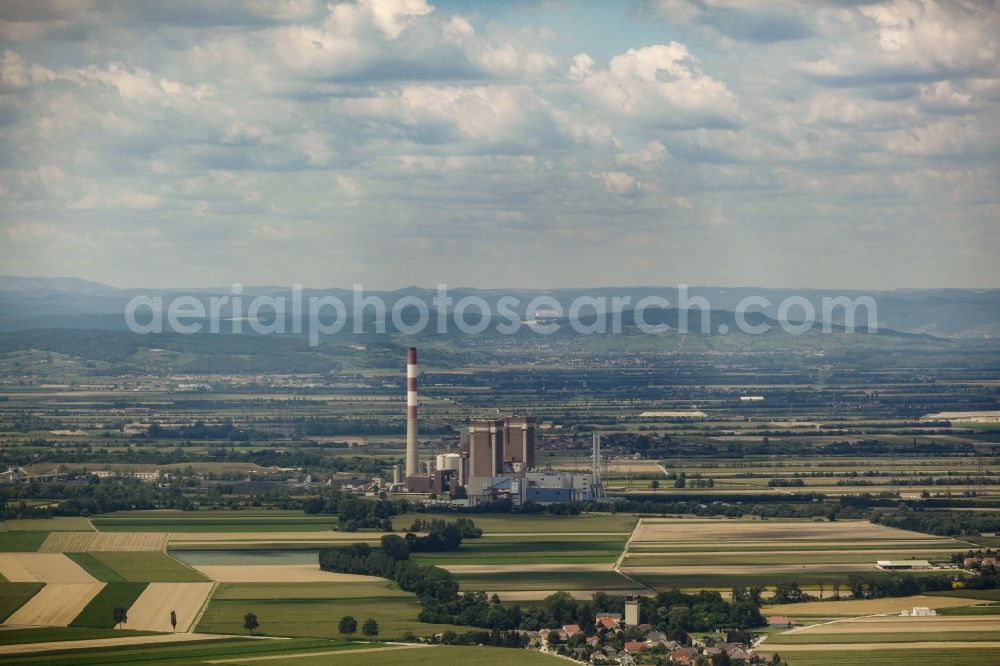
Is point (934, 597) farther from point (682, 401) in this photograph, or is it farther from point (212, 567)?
point (682, 401)

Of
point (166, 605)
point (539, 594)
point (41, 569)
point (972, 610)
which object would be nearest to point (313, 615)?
point (166, 605)

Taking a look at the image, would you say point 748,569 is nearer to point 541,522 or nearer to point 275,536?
point 541,522

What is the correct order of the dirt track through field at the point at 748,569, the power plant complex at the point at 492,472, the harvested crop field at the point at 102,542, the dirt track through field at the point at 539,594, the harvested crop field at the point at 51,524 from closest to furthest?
the dirt track through field at the point at 539,594
the dirt track through field at the point at 748,569
the harvested crop field at the point at 102,542
the harvested crop field at the point at 51,524
the power plant complex at the point at 492,472

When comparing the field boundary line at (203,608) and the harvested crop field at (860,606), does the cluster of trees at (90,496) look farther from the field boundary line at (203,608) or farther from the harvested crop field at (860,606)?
the harvested crop field at (860,606)

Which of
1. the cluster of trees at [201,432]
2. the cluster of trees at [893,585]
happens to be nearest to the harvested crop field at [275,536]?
the cluster of trees at [893,585]

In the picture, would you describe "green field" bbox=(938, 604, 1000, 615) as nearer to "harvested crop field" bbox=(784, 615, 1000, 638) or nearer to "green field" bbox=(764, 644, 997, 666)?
"harvested crop field" bbox=(784, 615, 1000, 638)

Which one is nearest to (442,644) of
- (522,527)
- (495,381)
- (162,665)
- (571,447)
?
(162,665)

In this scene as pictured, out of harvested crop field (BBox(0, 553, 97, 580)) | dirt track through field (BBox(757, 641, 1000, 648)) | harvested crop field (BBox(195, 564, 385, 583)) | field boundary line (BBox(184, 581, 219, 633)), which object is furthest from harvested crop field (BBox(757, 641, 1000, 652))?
harvested crop field (BBox(0, 553, 97, 580))
